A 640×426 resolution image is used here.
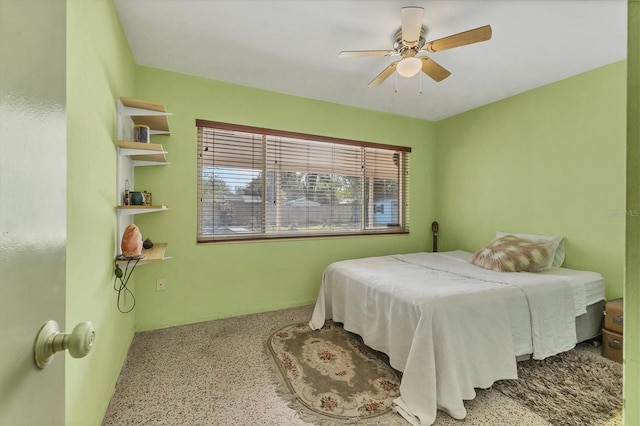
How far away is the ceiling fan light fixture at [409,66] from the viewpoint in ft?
6.28

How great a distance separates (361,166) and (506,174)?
1.69 m

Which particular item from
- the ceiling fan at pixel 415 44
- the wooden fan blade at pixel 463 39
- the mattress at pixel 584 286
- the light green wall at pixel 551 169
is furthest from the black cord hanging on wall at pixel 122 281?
the light green wall at pixel 551 169

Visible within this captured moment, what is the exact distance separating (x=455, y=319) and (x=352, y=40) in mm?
2106

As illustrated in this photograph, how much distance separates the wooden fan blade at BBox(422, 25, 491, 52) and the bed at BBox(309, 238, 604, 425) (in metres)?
1.61

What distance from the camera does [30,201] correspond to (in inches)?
17.4

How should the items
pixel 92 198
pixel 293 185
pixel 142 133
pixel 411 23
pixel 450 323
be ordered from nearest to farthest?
pixel 92 198 → pixel 450 323 → pixel 411 23 → pixel 142 133 → pixel 293 185

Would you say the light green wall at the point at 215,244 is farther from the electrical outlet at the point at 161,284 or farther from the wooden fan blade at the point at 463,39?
the wooden fan blade at the point at 463,39

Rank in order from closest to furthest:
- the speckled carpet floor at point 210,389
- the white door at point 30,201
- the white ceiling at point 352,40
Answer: the white door at point 30,201 → the speckled carpet floor at point 210,389 → the white ceiling at point 352,40

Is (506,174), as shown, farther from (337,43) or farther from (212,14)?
(212,14)

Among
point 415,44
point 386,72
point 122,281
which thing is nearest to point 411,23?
point 415,44

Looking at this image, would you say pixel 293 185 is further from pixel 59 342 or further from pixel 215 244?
pixel 59 342

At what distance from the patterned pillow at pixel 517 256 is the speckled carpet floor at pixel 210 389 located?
1.19 meters

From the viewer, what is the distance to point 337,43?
2.18 meters

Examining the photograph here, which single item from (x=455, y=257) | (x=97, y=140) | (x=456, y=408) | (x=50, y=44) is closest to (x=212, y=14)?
(x=97, y=140)
